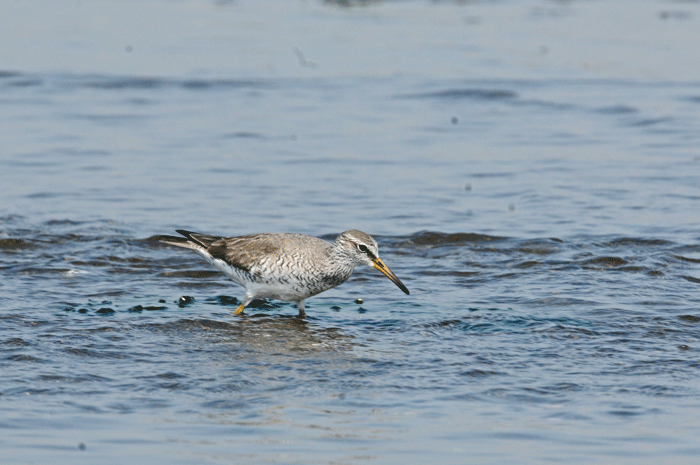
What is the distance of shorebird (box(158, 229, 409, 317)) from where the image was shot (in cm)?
1096

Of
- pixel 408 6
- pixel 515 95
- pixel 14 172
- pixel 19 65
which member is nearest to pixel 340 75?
pixel 515 95

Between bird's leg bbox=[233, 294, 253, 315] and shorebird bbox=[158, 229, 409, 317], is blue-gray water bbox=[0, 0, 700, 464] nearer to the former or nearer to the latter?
bird's leg bbox=[233, 294, 253, 315]

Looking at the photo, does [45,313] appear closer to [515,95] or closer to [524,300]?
[524,300]

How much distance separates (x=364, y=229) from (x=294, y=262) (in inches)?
148

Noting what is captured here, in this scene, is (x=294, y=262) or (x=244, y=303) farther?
(x=244, y=303)

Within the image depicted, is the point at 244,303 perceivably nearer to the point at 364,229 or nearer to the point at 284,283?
the point at 284,283

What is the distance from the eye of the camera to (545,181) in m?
17.1

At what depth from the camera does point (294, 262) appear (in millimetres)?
10953

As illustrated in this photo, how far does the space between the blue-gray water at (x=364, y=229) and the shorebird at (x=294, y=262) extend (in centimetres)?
44

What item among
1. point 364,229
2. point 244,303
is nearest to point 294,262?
point 244,303

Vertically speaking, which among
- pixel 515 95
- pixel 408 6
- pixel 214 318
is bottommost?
pixel 214 318

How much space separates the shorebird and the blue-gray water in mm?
436

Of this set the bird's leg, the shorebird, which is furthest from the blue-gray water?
the shorebird

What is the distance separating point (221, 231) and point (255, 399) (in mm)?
6015
